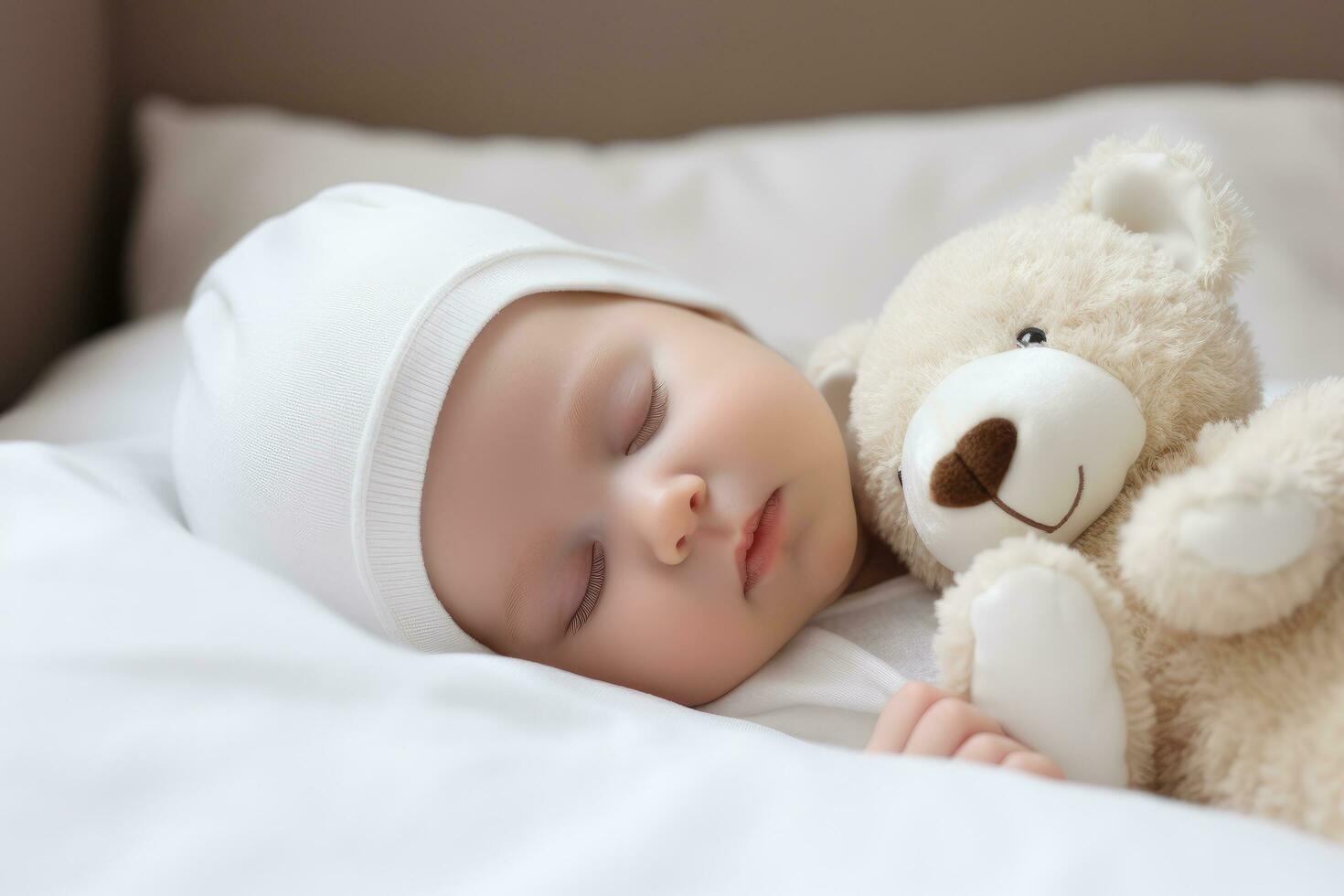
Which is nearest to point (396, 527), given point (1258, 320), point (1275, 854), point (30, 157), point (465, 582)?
point (465, 582)

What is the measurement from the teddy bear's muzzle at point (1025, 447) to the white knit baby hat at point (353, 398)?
1.22 feet

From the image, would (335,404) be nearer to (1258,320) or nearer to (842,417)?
(842,417)

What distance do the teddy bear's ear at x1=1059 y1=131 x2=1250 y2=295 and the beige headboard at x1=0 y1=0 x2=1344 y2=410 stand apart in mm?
799

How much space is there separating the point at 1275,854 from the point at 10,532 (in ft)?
2.69

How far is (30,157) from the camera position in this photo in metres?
1.31

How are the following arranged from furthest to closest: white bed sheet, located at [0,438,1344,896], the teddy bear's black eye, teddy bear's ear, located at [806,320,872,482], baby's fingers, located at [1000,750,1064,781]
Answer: teddy bear's ear, located at [806,320,872,482] < the teddy bear's black eye < baby's fingers, located at [1000,750,1064,781] < white bed sheet, located at [0,438,1344,896]

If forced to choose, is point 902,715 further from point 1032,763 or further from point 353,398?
point 353,398

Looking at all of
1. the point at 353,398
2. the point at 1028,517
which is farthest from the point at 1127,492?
the point at 353,398

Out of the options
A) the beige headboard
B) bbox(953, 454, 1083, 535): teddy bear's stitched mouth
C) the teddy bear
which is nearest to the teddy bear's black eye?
the teddy bear

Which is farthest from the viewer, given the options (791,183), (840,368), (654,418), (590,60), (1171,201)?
(590,60)

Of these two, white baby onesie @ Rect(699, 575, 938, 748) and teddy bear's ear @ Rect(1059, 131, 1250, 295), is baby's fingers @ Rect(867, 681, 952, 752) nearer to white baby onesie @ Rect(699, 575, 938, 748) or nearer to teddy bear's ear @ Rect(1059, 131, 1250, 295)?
white baby onesie @ Rect(699, 575, 938, 748)

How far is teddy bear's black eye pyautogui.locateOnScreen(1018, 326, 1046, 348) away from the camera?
2.43 ft

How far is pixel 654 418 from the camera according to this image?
2.88 feet

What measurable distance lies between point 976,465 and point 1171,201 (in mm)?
266
